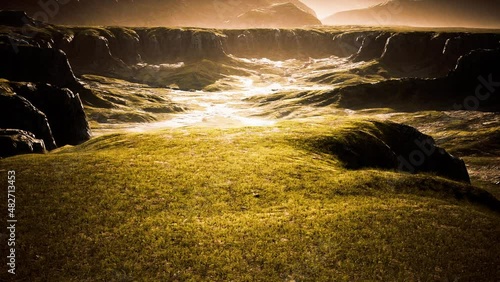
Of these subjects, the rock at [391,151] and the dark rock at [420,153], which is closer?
the rock at [391,151]

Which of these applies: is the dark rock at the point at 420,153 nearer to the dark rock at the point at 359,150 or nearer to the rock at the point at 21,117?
the dark rock at the point at 359,150

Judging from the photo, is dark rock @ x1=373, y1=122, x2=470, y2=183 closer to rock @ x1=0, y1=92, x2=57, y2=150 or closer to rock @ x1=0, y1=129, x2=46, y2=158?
rock @ x1=0, y1=129, x2=46, y2=158

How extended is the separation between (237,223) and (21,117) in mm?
67915

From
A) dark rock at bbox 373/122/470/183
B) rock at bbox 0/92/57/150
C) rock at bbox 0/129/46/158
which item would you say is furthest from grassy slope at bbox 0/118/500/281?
rock at bbox 0/92/57/150

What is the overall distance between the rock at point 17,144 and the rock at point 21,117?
36.4 ft

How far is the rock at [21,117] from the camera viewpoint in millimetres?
67750

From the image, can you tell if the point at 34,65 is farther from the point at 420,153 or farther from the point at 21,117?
the point at 420,153

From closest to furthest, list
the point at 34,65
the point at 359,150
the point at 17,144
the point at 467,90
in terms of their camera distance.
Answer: the point at 17,144 → the point at 359,150 → the point at 34,65 → the point at 467,90

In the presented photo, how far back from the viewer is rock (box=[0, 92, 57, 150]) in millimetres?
67750

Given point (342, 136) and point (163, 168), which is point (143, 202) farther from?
point (342, 136)

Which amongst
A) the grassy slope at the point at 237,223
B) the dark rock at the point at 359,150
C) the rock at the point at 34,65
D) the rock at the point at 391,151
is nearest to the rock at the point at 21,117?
the grassy slope at the point at 237,223

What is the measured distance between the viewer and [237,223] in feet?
95.3

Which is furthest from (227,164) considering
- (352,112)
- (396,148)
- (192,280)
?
(352,112)

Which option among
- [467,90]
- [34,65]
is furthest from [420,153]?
[34,65]
